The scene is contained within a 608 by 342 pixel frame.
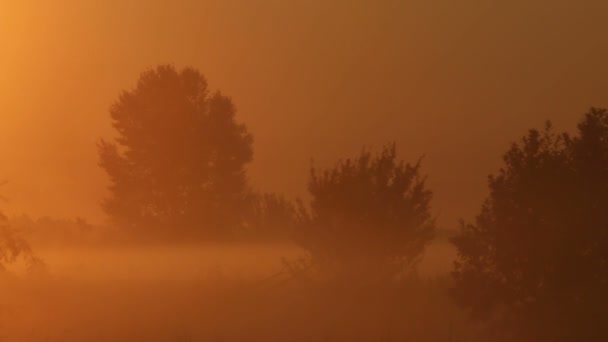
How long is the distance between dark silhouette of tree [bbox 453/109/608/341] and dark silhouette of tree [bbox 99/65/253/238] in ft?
110

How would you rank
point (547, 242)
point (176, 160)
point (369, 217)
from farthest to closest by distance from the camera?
point (176, 160) < point (369, 217) < point (547, 242)

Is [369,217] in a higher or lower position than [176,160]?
lower

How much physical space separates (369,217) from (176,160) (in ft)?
90.0

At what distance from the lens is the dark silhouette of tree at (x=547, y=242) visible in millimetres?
18094


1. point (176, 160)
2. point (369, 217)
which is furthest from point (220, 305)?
point (176, 160)

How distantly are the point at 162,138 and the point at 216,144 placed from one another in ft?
→ 9.97

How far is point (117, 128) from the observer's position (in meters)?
55.0

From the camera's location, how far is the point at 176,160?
2105 inches

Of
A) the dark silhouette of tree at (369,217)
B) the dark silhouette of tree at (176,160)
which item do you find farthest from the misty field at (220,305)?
the dark silhouette of tree at (176,160)

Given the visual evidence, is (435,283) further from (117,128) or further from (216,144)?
(117,128)

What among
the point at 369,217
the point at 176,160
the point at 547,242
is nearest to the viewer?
the point at 547,242

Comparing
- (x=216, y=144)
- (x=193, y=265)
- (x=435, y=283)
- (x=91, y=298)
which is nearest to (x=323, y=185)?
(x=435, y=283)

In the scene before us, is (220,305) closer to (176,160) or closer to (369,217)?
(369,217)

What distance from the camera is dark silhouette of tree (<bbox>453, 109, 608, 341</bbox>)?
1809 cm
